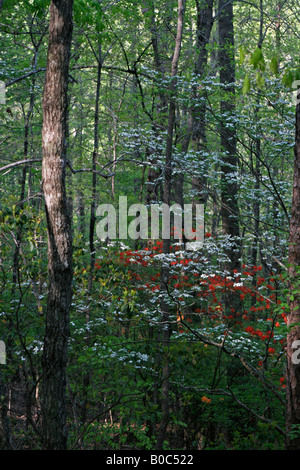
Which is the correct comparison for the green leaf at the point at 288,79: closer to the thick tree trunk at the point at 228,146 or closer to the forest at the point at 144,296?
the forest at the point at 144,296

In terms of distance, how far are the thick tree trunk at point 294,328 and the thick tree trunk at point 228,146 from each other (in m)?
2.93

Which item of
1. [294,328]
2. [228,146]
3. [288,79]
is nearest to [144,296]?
[228,146]

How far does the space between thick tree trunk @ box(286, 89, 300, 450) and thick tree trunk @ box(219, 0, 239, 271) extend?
9.62 ft

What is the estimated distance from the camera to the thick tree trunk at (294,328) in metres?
4.03

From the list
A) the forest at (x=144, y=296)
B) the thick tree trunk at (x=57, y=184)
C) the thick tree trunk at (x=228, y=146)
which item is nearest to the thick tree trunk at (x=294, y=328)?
the forest at (x=144, y=296)

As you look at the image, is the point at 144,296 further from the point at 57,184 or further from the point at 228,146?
the point at 57,184

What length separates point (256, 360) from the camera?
698cm

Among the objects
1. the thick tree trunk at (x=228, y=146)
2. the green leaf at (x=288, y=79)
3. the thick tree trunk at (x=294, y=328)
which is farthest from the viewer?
the thick tree trunk at (x=228, y=146)

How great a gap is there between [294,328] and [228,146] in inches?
226

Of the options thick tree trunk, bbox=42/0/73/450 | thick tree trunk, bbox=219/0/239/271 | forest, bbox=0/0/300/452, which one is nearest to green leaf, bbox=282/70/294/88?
forest, bbox=0/0/300/452

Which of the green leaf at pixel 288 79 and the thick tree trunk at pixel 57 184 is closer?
the green leaf at pixel 288 79

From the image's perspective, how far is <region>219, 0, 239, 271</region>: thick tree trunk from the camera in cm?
800

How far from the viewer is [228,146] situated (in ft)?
29.9

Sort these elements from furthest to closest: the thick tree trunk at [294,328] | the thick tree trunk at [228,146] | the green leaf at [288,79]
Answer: the thick tree trunk at [228,146] → the thick tree trunk at [294,328] → the green leaf at [288,79]
